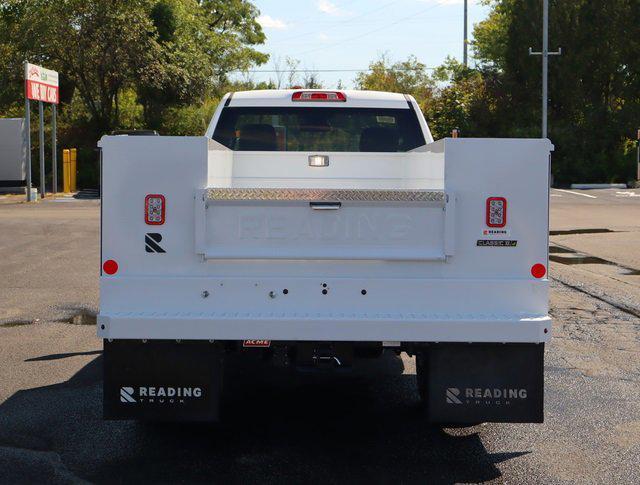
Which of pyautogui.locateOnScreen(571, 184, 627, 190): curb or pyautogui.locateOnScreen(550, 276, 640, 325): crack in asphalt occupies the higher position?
pyautogui.locateOnScreen(571, 184, 627, 190): curb

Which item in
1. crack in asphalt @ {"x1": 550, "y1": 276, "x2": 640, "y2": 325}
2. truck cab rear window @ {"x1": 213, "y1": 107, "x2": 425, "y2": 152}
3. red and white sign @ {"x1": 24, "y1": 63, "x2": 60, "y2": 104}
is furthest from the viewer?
red and white sign @ {"x1": 24, "y1": 63, "x2": 60, "y2": 104}

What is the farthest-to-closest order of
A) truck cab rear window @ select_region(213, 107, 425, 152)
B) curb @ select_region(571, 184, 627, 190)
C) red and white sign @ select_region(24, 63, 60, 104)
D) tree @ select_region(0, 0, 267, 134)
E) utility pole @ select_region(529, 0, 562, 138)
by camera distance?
utility pole @ select_region(529, 0, 562, 138) < curb @ select_region(571, 184, 627, 190) < tree @ select_region(0, 0, 267, 134) < red and white sign @ select_region(24, 63, 60, 104) < truck cab rear window @ select_region(213, 107, 425, 152)

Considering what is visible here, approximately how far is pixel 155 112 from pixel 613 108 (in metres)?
20.4

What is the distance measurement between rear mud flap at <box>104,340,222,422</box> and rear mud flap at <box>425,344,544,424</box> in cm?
118

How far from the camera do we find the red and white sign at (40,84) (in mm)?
30919

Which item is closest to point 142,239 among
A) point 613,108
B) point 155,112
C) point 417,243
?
point 417,243

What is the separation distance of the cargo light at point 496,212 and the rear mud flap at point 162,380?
5.27 feet

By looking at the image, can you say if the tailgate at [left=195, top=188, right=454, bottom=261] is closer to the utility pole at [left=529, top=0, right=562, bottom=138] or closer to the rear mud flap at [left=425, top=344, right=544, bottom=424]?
the rear mud flap at [left=425, top=344, right=544, bottom=424]

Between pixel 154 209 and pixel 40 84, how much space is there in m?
28.2

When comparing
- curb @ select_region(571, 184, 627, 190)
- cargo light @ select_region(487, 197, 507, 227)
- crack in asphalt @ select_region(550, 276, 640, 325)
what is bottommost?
crack in asphalt @ select_region(550, 276, 640, 325)

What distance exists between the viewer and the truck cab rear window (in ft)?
29.0

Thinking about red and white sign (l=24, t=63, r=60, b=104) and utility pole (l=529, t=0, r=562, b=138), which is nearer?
red and white sign (l=24, t=63, r=60, b=104)

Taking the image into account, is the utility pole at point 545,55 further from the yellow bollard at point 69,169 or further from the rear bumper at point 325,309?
the rear bumper at point 325,309

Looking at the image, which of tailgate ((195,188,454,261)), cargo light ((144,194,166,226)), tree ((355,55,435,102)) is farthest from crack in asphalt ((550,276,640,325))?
tree ((355,55,435,102))
